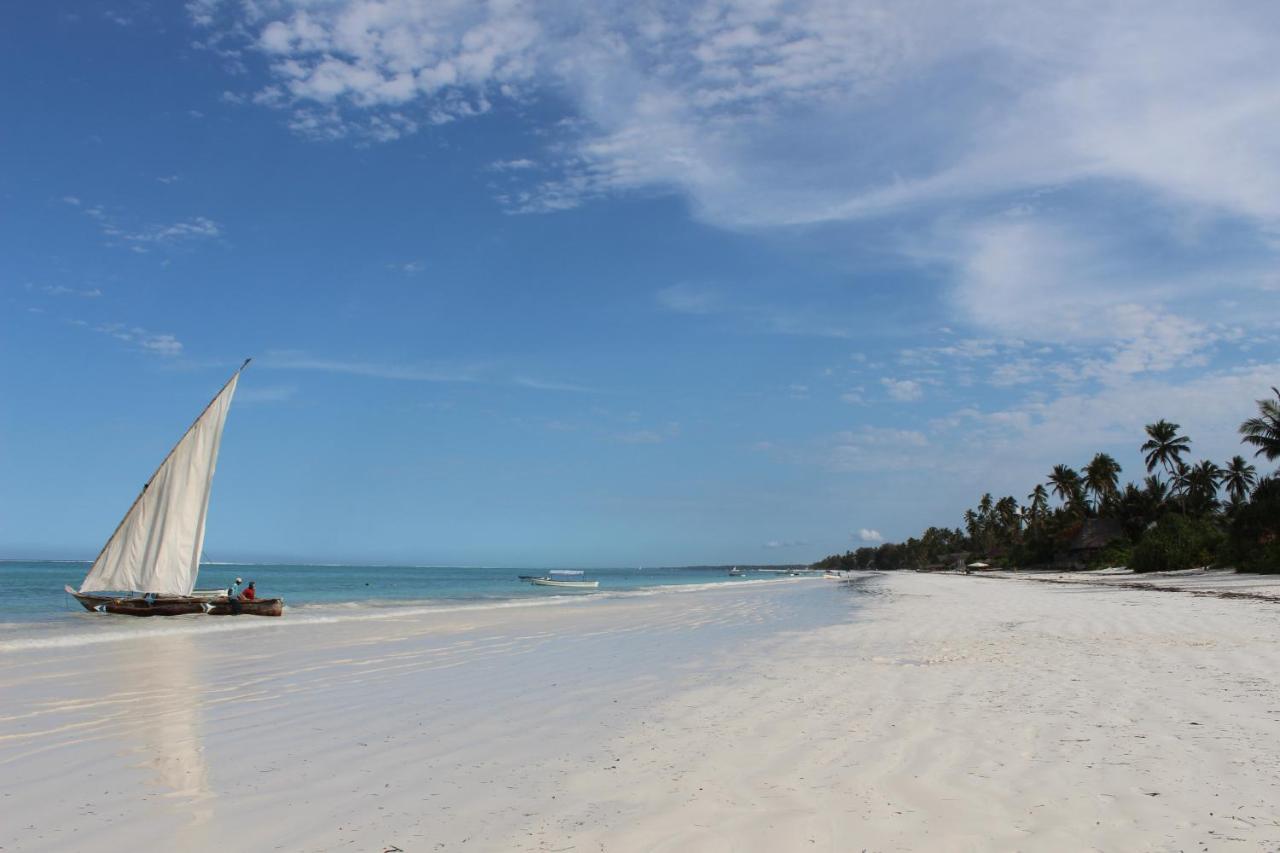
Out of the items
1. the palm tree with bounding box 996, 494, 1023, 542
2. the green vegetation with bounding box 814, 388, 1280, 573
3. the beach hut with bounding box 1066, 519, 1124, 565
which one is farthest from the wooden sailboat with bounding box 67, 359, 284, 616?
the palm tree with bounding box 996, 494, 1023, 542

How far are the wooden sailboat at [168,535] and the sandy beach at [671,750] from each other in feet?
49.8

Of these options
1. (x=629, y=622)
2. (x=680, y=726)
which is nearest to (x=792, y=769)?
(x=680, y=726)

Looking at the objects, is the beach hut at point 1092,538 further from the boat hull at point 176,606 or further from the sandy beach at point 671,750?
the boat hull at point 176,606

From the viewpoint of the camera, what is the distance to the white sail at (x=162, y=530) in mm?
28234

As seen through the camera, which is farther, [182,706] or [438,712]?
[182,706]

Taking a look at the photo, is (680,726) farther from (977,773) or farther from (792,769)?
(977,773)

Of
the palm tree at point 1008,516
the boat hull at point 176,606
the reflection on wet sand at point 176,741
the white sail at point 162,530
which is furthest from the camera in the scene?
the palm tree at point 1008,516

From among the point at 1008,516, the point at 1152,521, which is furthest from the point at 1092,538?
the point at 1008,516

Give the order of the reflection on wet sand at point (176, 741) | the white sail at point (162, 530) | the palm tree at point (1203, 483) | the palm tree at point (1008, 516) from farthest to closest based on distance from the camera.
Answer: the palm tree at point (1008, 516), the palm tree at point (1203, 483), the white sail at point (162, 530), the reflection on wet sand at point (176, 741)

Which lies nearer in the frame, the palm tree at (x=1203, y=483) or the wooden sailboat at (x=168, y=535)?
the wooden sailboat at (x=168, y=535)

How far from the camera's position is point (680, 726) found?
7.91 metres

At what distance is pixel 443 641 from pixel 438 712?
9.69 meters

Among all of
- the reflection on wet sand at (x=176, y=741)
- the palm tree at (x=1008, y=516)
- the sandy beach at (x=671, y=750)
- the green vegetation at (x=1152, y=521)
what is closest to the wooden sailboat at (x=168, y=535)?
the sandy beach at (x=671, y=750)

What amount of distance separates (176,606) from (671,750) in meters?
27.7
